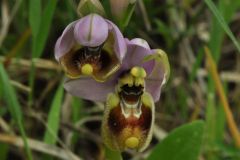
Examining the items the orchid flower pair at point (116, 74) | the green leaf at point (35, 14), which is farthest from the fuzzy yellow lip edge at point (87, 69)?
the green leaf at point (35, 14)

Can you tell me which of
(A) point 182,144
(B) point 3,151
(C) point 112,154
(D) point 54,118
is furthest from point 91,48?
(B) point 3,151

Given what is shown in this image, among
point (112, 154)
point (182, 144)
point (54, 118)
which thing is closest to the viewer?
point (112, 154)

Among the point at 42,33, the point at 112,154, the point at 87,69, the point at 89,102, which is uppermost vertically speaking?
the point at 87,69

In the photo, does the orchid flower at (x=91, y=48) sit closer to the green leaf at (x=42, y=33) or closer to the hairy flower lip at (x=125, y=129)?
the hairy flower lip at (x=125, y=129)

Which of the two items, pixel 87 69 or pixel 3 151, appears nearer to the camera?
pixel 87 69

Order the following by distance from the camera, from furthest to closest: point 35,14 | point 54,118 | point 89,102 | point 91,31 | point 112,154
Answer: point 89,102 → point 54,118 → point 35,14 → point 112,154 → point 91,31

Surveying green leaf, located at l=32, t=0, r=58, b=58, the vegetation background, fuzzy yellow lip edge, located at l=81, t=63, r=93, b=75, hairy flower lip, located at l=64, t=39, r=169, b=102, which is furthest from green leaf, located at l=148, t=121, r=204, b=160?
green leaf, located at l=32, t=0, r=58, b=58

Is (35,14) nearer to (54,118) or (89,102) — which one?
(54,118)

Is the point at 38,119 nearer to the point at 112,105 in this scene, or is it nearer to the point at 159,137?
the point at 159,137

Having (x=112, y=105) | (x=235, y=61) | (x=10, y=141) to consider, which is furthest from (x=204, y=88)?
(x=112, y=105)
